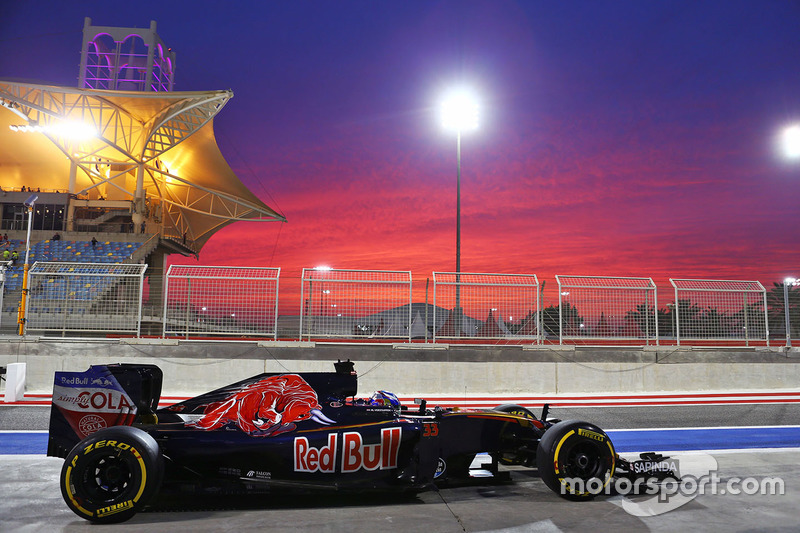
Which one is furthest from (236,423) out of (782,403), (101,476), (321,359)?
(782,403)

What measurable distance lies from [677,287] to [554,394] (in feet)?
13.0

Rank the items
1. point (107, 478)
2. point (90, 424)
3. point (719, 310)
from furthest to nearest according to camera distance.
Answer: point (719, 310) < point (90, 424) < point (107, 478)

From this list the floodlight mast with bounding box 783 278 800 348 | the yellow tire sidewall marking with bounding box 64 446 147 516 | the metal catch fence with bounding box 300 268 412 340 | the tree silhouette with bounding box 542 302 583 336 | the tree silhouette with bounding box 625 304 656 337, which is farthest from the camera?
the floodlight mast with bounding box 783 278 800 348

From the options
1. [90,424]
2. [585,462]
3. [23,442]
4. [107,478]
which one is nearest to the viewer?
[107,478]

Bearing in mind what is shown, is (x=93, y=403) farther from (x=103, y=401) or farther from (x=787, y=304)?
(x=787, y=304)

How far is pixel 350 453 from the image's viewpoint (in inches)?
190

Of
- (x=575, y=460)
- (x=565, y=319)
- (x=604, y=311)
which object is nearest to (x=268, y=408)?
(x=575, y=460)

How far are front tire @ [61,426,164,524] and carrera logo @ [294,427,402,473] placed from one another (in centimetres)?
106

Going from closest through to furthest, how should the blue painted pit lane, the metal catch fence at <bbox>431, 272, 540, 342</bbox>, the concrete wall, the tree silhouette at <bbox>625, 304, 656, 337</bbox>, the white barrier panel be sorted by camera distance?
the blue painted pit lane < the white barrier panel < the concrete wall < the metal catch fence at <bbox>431, 272, 540, 342</bbox> < the tree silhouette at <bbox>625, 304, 656, 337</bbox>

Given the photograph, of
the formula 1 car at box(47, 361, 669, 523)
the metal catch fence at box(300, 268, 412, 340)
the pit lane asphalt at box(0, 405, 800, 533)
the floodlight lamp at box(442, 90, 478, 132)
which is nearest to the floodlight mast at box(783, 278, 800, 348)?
the metal catch fence at box(300, 268, 412, 340)

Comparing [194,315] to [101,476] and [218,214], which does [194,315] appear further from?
[218,214]

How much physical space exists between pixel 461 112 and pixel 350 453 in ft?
56.9

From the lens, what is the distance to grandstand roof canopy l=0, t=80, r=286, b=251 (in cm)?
4391

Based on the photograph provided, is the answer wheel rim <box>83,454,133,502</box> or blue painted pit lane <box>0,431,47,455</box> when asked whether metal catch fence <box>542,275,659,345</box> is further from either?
wheel rim <box>83,454,133,502</box>
